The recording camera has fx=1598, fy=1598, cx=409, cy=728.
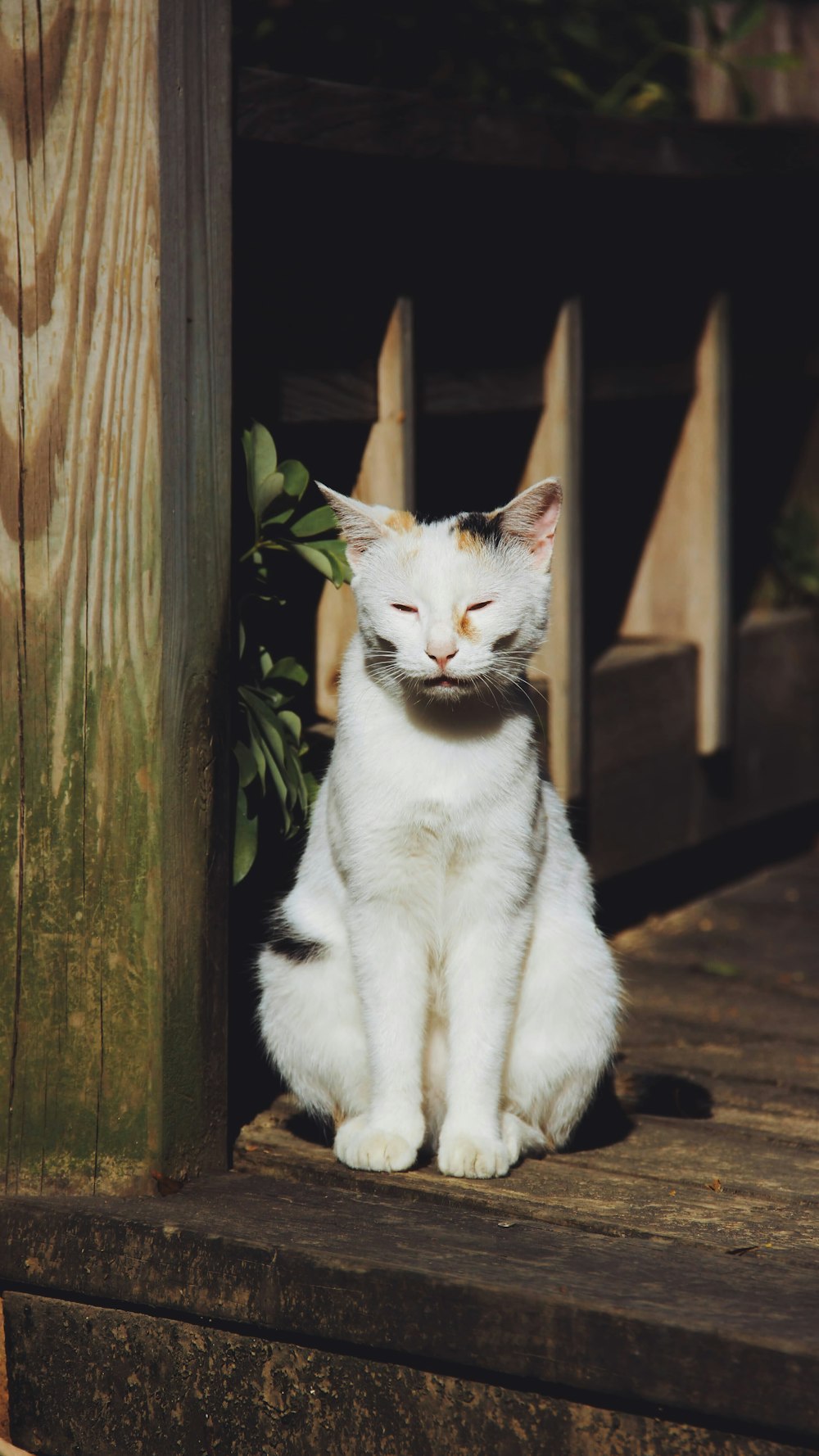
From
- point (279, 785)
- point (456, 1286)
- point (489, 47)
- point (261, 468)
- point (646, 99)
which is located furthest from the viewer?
point (646, 99)

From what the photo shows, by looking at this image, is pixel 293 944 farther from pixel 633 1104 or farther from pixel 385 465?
pixel 385 465

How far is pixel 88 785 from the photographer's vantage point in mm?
2699

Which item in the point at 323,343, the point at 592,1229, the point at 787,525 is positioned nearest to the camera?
the point at 592,1229

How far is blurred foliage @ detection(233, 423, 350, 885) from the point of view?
117 inches

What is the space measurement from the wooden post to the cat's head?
0.26 metres

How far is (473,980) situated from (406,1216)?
1.39 ft

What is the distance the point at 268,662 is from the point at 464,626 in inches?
23.1

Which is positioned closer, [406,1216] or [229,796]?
[406,1216]

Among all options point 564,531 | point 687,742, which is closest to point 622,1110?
point 564,531

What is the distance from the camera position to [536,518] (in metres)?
2.85

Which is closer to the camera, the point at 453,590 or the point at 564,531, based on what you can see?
the point at 453,590

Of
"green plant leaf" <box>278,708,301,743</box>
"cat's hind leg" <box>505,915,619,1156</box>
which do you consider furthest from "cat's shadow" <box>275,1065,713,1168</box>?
"green plant leaf" <box>278,708,301,743</box>

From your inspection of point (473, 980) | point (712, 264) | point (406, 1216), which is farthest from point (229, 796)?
point (712, 264)

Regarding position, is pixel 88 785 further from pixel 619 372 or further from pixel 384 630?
pixel 619 372
